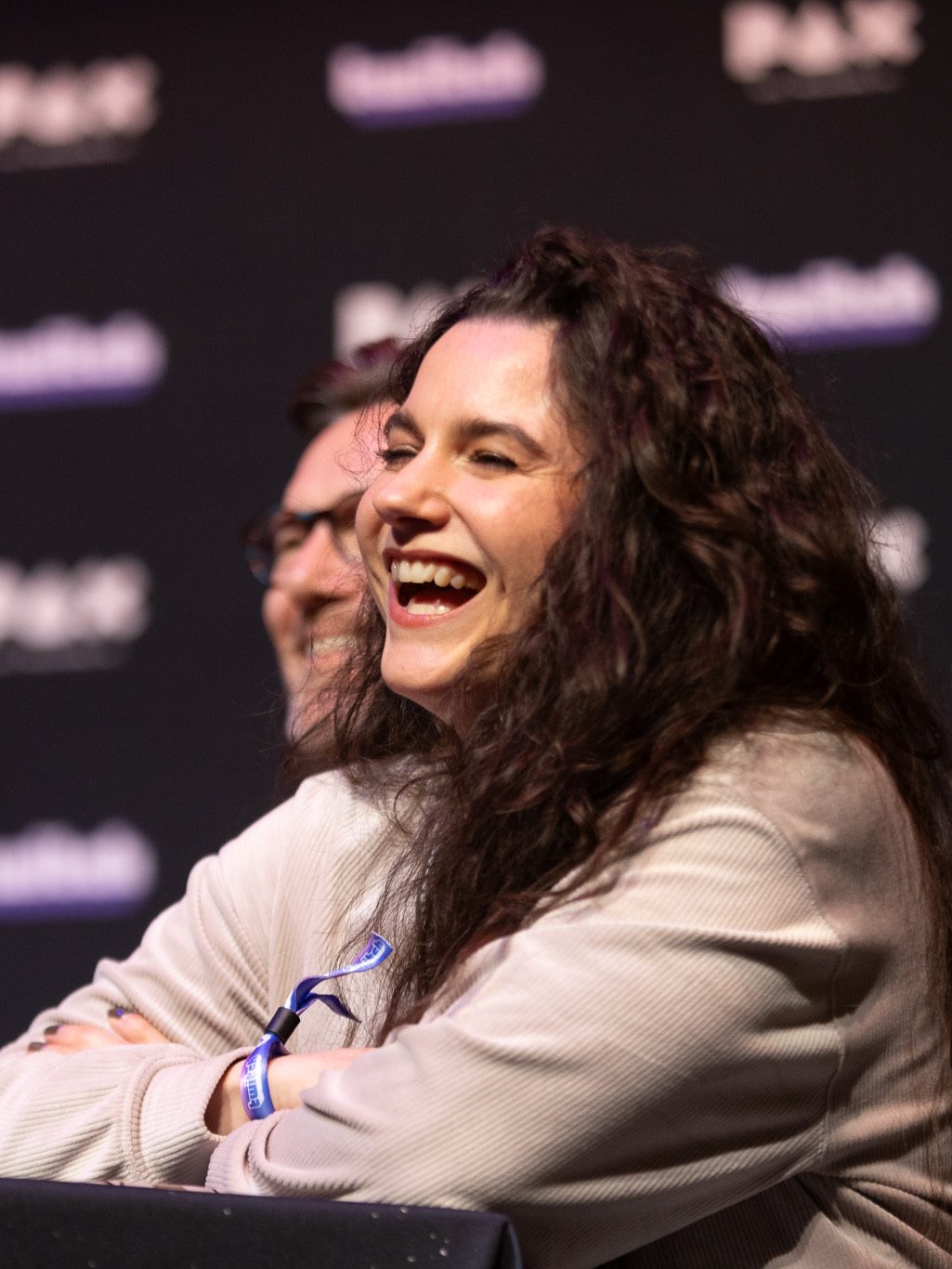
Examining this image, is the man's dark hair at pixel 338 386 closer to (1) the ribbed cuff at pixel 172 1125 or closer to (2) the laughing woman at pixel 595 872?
(2) the laughing woman at pixel 595 872

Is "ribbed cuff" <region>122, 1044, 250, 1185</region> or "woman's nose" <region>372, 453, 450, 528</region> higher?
"woman's nose" <region>372, 453, 450, 528</region>

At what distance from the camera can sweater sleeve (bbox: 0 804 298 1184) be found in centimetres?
151

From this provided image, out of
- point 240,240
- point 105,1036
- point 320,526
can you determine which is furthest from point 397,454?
point 240,240

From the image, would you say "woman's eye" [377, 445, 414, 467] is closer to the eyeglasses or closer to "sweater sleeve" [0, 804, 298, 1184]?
"sweater sleeve" [0, 804, 298, 1184]

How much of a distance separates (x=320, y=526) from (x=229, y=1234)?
6.36ft

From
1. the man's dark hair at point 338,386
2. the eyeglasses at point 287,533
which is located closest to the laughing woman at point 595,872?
the eyeglasses at point 287,533

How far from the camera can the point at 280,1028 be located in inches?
61.9

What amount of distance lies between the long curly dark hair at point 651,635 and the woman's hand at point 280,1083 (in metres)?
0.08

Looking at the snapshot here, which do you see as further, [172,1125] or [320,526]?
[320,526]

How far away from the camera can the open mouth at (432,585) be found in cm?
170

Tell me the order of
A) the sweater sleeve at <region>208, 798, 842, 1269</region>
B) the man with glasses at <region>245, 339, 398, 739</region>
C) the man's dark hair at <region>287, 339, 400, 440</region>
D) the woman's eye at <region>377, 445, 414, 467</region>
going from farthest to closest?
1. the man's dark hair at <region>287, 339, 400, 440</region>
2. the man with glasses at <region>245, 339, 398, 739</region>
3. the woman's eye at <region>377, 445, 414, 467</region>
4. the sweater sleeve at <region>208, 798, 842, 1269</region>

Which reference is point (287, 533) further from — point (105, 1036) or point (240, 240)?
point (105, 1036)

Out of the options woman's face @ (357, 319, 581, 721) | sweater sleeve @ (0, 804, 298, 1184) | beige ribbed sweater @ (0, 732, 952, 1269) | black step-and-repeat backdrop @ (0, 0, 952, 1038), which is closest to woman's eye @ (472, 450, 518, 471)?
woman's face @ (357, 319, 581, 721)

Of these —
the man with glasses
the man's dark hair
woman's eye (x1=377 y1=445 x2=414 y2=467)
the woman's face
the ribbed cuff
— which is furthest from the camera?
the man's dark hair
